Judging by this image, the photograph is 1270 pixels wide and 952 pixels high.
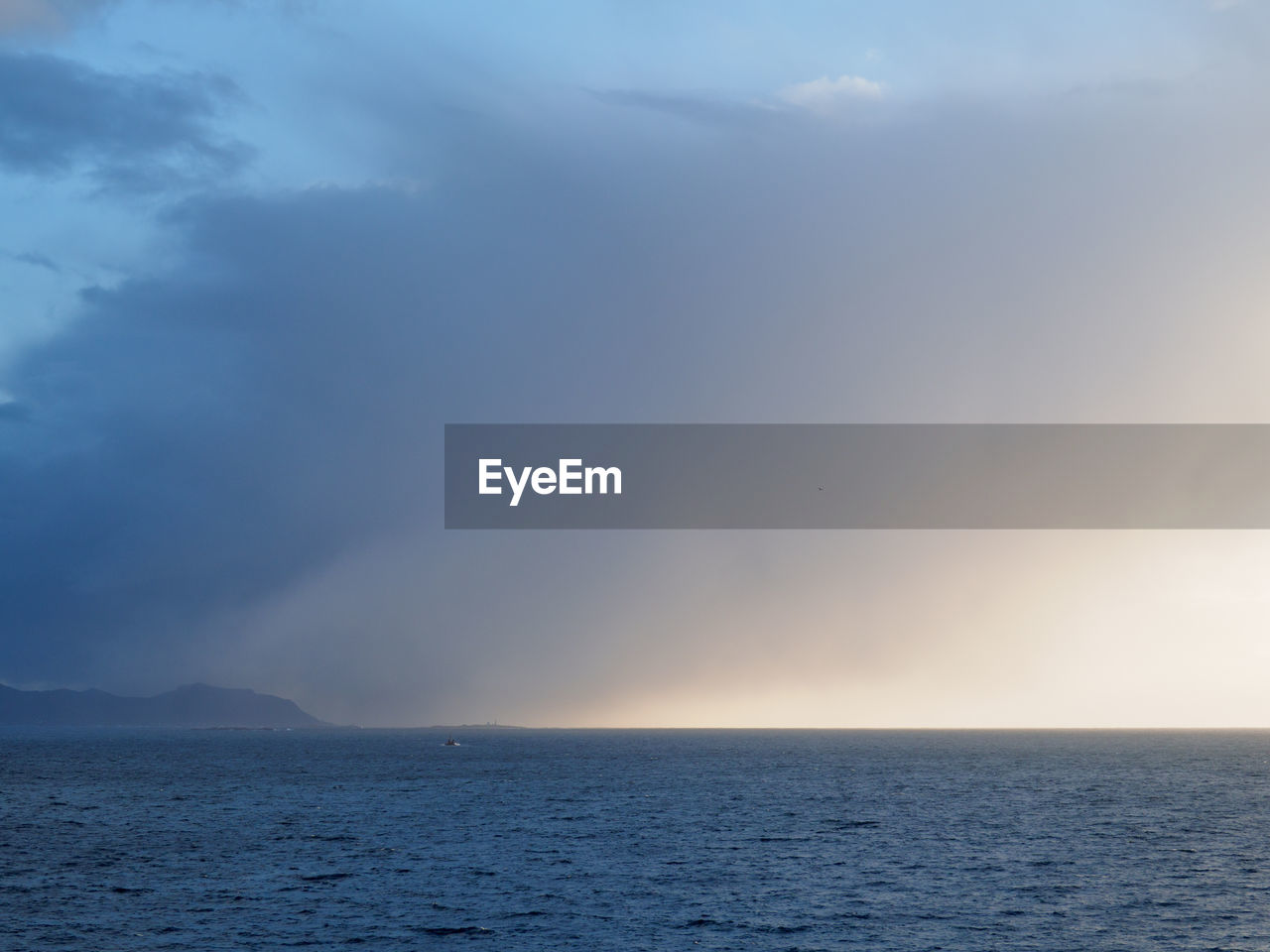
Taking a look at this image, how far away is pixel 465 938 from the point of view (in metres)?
70.8

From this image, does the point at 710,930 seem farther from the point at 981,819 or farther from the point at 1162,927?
the point at 981,819

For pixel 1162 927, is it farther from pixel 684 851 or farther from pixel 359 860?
pixel 359 860

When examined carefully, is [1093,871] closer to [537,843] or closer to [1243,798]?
[537,843]

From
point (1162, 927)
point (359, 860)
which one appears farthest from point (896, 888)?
point (359, 860)

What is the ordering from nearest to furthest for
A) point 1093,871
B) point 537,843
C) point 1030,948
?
point 1030,948, point 1093,871, point 537,843

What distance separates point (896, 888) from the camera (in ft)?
292

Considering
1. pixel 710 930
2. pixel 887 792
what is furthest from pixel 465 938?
pixel 887 792

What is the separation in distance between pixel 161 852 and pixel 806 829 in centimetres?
7074

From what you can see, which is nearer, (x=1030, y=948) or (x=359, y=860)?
(x=1030, y=948)

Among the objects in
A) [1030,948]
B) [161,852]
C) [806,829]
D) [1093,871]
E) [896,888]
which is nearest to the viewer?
[1030,948]

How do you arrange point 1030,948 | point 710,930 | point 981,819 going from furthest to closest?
point 981,819
point 710,930
point 1030,948

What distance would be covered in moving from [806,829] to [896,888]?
124 feet

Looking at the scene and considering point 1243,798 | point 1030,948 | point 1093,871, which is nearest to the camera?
point 1030,948

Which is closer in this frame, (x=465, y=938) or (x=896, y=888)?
(x=465, y=938)
